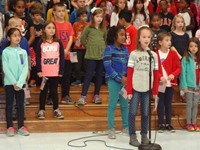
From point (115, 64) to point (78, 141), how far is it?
3.66 ft

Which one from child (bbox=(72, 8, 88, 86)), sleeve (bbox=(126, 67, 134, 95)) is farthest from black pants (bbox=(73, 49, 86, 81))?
sleeve (bbox=(126, 67, 134, 95))

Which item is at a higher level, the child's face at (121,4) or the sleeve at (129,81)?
the child's face at (121,4)

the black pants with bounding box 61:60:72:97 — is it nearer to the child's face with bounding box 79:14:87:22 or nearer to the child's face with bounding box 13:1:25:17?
the child's face with bounding box 79:14:87:22

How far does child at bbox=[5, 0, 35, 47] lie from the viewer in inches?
→ 274

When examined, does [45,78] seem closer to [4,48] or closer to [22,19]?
[4,48]

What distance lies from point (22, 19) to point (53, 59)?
101 centimetres

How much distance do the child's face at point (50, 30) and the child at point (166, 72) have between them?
4.94 ft

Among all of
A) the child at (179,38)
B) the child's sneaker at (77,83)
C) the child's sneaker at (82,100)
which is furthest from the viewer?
the child's sneaker at (77,83)

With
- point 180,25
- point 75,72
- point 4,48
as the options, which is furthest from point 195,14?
point 4,48

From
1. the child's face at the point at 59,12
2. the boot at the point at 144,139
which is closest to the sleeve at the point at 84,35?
the child's face at the point at 59,12

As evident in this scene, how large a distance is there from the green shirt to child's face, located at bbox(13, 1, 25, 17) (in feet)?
3.35

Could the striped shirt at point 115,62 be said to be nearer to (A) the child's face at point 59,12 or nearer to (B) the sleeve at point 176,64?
(B) the sleeve at point 176,64

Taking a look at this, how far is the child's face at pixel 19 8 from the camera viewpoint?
273 inches

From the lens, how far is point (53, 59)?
21.1ft
